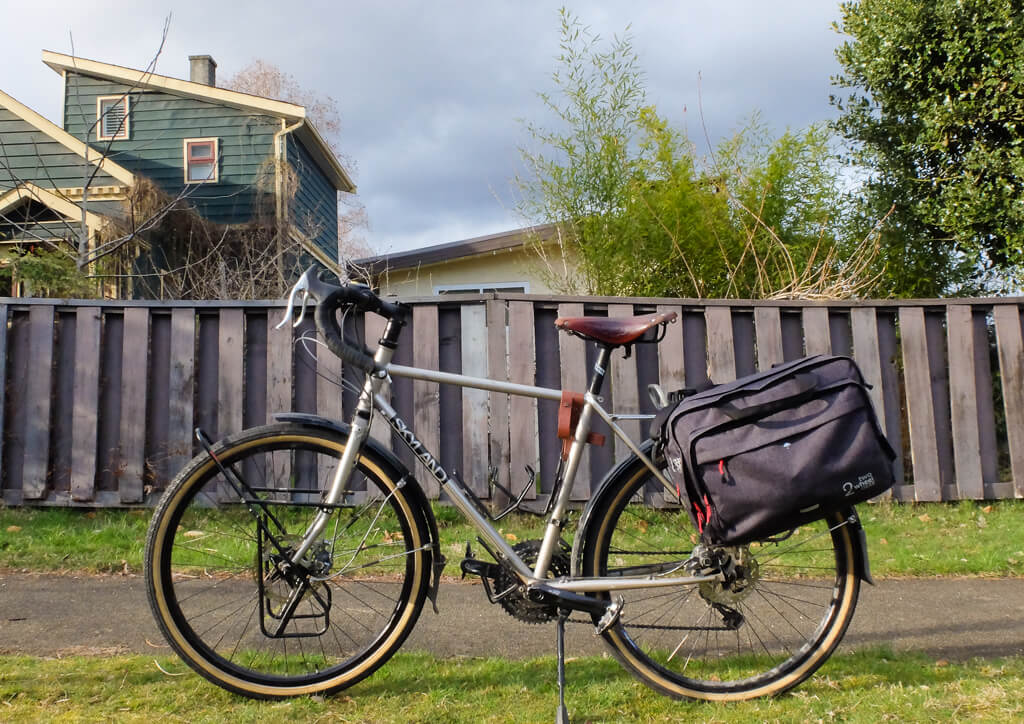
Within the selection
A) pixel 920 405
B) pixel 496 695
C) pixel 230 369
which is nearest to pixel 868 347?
pixel 920 405

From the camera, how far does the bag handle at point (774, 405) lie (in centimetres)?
203

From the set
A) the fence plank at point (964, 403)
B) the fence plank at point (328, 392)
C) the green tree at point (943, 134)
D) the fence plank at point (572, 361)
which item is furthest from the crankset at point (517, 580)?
the green tree at point (943, 134)

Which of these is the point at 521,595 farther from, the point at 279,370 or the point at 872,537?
the point at 872,537

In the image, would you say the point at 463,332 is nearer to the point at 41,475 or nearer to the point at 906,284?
the point at 41,475

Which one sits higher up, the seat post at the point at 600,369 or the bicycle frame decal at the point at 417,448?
the seat post at the point at 600,369

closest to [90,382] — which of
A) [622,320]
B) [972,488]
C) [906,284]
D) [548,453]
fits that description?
[548,453]

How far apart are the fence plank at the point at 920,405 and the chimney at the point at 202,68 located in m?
16.8

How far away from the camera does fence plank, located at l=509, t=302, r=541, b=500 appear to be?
4.36 m

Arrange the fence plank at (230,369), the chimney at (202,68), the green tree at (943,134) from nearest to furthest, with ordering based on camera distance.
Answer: the fence plank at (230,369)
the green tree at (943,134)
the chimney at (202,68)

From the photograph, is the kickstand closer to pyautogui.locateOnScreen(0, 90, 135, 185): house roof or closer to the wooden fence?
the wooden fence

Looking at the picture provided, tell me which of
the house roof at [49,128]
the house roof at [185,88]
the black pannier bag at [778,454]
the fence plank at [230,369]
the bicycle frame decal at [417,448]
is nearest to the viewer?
the black pannier bag at [778,454]

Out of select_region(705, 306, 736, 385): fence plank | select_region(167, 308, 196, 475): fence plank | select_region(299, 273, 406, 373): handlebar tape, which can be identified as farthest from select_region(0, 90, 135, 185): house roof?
select_region(299, 273, 406, 373): handlebar tape

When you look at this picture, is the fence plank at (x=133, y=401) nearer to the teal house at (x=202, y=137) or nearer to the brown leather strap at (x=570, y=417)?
the brown leather strap at (x=570, y=417)

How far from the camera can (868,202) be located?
6.86 meters
